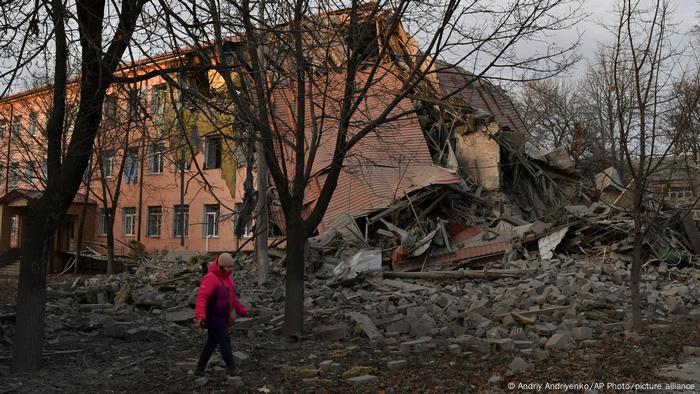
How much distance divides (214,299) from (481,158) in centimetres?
1720

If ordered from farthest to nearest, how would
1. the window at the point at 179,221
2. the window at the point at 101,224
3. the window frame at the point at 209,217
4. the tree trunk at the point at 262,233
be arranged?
the window at the point at 101,224 < the window at the point at 179,221 < the window frame at the point at 209,217 < the tree trunk at the point at 262,233

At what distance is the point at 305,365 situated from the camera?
24.0ft

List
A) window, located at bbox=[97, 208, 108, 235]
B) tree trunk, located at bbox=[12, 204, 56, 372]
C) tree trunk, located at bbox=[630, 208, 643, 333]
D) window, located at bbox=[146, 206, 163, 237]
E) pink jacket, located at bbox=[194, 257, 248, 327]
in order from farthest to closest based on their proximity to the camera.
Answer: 1. window, located at bbox=[97, 208, 108, 235]
2. window, located at bbox=[146, 206, 163, 237]
3. tree trunk, located at bbox=[630, 208, 643, 333]
4. tree trunk, located at bbox=[12, 204, 56, 372]
5. pink jacket, located at bbox=[194, 257, 248, 327]

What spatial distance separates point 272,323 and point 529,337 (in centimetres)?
384

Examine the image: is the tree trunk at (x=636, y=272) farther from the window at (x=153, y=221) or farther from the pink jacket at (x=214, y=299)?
the window at (x=153, y=221)

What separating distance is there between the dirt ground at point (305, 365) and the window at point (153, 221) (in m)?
24.0

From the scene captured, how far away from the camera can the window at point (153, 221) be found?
32.6 metres

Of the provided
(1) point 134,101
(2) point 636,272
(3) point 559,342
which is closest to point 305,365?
(3) point 559,342

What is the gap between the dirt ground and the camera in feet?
20.5

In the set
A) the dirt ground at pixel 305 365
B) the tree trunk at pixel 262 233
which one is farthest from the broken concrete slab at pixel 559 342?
the tree trunk at pixel 262 233

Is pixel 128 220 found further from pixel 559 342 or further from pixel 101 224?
pixel 559 342

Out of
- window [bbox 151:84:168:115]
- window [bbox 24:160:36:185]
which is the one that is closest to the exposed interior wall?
window [bbox 151:84:168:115]

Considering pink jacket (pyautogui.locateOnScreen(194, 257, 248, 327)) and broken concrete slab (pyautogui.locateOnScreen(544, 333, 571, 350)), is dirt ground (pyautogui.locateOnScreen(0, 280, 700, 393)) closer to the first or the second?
broken concrete slab (pyautogui.locateOnScreen(544, 333, 571, 350))

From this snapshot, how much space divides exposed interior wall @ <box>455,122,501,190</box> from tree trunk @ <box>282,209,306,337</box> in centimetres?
1401
